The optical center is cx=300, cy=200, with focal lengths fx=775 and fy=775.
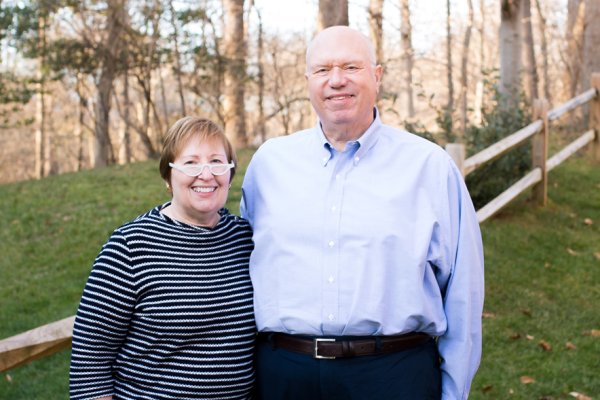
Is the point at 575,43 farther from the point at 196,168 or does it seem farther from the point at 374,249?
the point at 196,168

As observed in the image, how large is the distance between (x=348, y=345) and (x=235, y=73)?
14.8 metres

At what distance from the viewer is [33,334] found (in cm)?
345

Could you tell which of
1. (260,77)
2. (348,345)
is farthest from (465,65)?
(348,345)

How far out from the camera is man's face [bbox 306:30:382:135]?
2.96 meters

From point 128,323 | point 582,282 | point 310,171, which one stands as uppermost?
point 310,171

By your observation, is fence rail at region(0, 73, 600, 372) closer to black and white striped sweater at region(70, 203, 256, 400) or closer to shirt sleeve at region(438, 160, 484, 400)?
black and white striped sweater at region(70, 203, 256, 400)

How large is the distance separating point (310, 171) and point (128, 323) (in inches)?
34.9

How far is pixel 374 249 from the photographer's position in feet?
9.16

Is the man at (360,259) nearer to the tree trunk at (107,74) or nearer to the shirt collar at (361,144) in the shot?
the shirt collar at (361,144)

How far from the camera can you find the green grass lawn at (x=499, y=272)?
5703 mm

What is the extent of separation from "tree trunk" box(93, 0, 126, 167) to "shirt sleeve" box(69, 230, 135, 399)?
1446 centimetres

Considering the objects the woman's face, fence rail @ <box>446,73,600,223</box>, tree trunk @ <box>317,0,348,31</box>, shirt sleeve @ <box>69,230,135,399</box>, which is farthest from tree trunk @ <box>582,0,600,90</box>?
shirt sleeve @ <box>69,230,135,399</box>

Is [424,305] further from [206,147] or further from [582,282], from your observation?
[582,282]

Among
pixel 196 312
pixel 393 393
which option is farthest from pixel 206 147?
pixel 393 393
